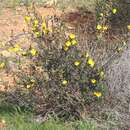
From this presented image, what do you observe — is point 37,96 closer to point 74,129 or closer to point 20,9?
point 74,129

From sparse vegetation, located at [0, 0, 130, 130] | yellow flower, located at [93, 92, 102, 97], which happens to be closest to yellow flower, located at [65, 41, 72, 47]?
sparse vegetation, located at [0, 0, 130, 130]

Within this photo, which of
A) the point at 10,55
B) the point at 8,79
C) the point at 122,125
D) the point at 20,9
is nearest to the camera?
the point at 122,125

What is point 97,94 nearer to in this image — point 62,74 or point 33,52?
point 62,74

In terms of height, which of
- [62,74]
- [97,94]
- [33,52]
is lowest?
[97,94]

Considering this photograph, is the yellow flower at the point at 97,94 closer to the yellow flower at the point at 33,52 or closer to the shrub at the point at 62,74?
the shrub at the point at 62,74

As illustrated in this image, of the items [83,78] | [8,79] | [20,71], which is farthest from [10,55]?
[83,78]

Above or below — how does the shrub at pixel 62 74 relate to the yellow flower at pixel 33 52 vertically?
below

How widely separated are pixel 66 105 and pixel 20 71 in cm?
64

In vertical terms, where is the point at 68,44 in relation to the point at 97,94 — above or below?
above

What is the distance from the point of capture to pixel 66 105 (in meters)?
→ 5.43

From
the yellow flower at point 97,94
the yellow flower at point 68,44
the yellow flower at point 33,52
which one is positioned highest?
the yellow flower at point 68,44

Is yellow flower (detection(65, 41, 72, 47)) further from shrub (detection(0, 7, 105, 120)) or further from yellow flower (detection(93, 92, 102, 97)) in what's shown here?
yellow flower (detection(93, 92, 102, 97))

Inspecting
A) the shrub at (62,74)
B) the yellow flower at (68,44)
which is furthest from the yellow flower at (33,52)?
the yellow flower at (68,44)

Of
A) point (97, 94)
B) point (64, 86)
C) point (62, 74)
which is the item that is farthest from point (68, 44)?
point (97, 94)
